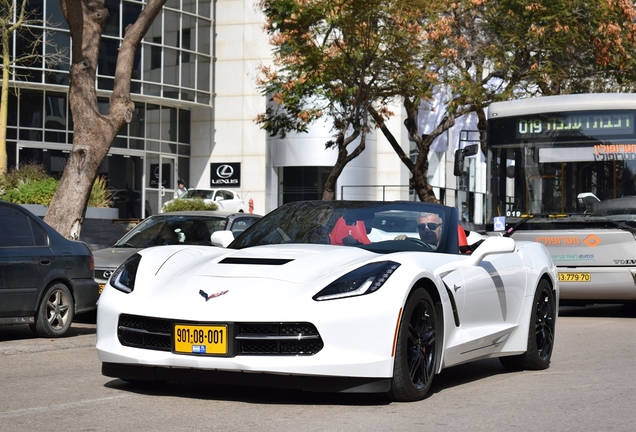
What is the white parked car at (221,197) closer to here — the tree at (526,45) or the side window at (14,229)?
the tree at (526,45)

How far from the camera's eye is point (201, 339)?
6809 mm

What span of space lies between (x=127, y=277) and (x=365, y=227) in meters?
1.74

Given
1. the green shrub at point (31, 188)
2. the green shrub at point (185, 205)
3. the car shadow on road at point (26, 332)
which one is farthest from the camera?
the green shrub at point (185, 205)

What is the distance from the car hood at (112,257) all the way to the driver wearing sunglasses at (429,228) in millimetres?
6288

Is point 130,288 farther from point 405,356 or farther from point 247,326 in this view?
point 405,356

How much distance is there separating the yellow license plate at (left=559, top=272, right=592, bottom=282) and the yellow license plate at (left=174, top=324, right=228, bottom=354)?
10407mm

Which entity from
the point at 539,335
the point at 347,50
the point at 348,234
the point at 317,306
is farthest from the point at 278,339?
the point at 347,50

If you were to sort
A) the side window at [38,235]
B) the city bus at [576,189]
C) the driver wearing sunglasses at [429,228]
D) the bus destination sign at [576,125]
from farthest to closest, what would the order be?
the bus destination sign at [576,125] < the city bus at [576,189] < the side window at [38,235] < the driver wearing sunglasses at [429,228]

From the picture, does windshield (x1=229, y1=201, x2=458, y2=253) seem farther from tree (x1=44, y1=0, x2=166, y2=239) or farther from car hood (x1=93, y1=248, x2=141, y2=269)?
tree (x1=44, y1=0, x2=166, y2=239)

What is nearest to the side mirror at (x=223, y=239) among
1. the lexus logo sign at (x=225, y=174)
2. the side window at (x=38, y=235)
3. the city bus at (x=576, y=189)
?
the side window at (x=38, y=235)

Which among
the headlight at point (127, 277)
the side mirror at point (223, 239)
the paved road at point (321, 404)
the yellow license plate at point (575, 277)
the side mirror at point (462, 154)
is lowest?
the paved road at point (321, 404)

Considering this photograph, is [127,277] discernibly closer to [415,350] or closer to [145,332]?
[145,332]

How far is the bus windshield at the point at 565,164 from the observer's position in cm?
1619

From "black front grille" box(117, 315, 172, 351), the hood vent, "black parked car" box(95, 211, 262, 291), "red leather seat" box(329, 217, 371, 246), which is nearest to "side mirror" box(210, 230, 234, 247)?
"red leather seat" box(329, 217, 371, 246)
